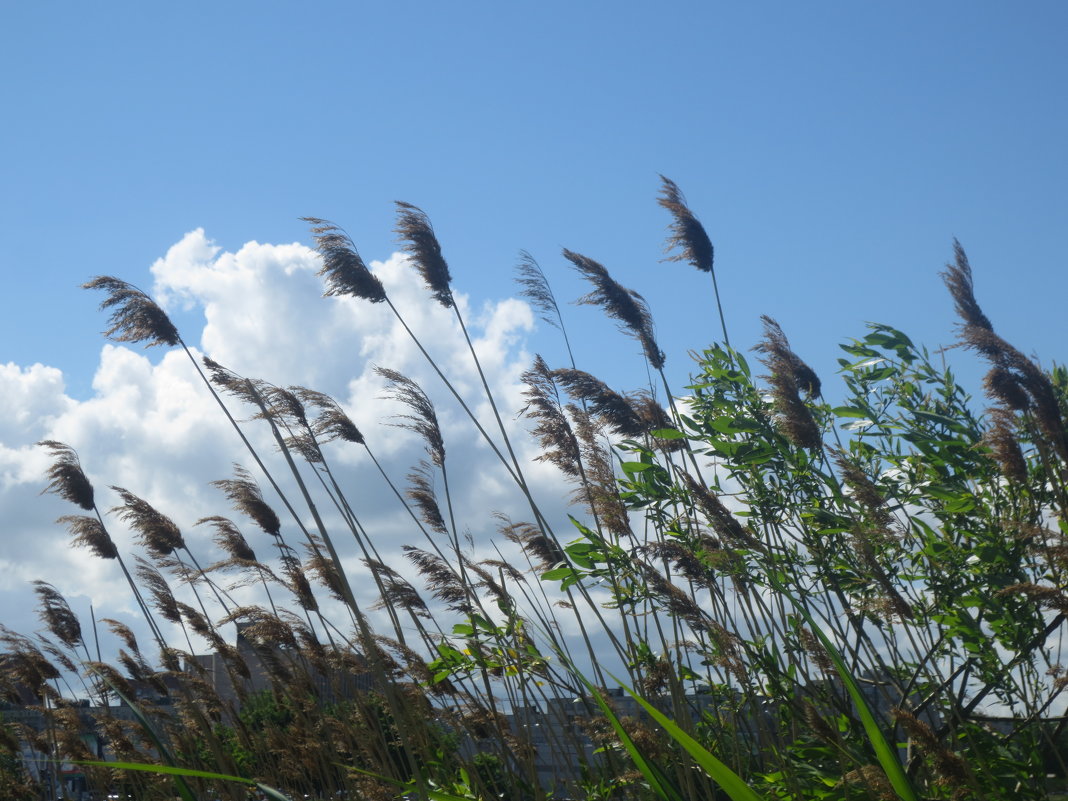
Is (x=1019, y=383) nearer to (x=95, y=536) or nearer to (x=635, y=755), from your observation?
(x=635, y=755)

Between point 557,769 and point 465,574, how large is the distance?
3.95ft

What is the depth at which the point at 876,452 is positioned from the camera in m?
4.08

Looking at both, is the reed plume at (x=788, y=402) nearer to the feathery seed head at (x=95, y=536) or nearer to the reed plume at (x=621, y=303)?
the reed plume at (x=621, y=303)

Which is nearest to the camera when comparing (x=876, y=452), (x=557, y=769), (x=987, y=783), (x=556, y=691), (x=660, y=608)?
(x=987, y=783)

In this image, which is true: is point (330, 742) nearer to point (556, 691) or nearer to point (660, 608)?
point (556, 691)

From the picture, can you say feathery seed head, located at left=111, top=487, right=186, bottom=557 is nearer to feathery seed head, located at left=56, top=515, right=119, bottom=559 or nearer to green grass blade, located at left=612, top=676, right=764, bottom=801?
feathery seed head, located at left=56, top=515, right=119, bottom=559

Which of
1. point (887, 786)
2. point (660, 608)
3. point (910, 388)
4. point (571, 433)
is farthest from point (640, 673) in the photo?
point (887, 786)

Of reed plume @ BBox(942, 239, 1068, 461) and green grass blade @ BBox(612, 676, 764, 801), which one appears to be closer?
green grass blade @ BBox(612, 676, 764, 801)

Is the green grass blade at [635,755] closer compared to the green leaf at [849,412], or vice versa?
the green grass blade at [635,755]

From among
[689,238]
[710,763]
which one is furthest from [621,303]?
[710,763]

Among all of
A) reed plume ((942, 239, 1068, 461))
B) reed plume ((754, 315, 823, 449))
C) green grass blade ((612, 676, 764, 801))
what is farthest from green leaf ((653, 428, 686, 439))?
green grass blade ((612, 676, 764, 801))

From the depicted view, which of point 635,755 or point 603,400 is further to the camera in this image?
point 603,400

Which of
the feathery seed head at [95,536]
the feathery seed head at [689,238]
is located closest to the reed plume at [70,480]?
the feathery seed head at [95,536]

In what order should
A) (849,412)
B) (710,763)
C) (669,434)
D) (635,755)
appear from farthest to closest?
(669,434), (849,412), (635,755), (710,763)
